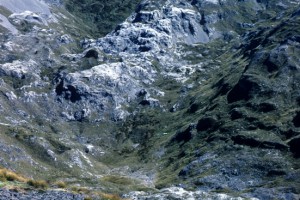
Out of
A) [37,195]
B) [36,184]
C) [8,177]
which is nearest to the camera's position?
[37,195]

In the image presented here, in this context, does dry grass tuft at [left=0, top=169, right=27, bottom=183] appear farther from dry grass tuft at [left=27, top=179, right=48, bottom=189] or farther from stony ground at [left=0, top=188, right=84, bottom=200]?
stony ground at [left=0, top=188, right=84, bottom=200]

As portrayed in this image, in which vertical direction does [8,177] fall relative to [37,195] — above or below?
above

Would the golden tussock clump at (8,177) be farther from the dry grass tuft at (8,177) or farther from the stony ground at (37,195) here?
the stony ground at (37,195)

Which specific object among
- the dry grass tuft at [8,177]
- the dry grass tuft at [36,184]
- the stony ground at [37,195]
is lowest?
the stony ground at [37,195]

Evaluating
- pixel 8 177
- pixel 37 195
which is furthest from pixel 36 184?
pixel 37 195

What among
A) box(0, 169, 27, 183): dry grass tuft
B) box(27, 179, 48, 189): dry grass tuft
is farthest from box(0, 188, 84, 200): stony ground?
box(0, 169, 27, 183): dry grass tuft

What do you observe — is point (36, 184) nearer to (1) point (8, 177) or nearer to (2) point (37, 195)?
(1) point (8, 177)

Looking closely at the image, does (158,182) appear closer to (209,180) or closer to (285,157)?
(209,180)

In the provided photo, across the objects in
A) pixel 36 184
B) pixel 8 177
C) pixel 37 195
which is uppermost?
pixel 8 177

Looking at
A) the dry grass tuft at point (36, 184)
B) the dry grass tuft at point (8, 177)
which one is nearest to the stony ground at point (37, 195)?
the dry grass tuft at point (36, 184)

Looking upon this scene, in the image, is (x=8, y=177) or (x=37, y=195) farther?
(x=8, y=177)

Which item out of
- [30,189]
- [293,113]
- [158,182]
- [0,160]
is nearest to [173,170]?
[158,182]
